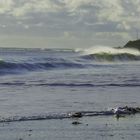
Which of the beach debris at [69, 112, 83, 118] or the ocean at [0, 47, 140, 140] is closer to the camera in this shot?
the ocean at [0, 47, 140, 140]

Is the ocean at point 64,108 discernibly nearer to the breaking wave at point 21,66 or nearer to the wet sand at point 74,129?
the wet sand at point 74,129

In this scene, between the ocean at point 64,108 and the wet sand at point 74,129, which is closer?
the wet sand at point 74,129

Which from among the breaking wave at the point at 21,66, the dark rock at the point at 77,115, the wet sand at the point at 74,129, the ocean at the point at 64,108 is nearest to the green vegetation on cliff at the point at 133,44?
the breaking wave at the point at 21,66

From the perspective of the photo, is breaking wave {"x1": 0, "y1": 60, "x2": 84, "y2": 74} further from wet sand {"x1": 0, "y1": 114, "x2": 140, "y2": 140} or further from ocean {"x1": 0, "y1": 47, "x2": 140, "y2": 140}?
wet sand {"x1": 0, "y1": 114, "x2": 140, "y2": 140}

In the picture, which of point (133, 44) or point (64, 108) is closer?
point (64, 108)

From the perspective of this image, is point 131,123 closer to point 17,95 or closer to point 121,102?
point 121,102

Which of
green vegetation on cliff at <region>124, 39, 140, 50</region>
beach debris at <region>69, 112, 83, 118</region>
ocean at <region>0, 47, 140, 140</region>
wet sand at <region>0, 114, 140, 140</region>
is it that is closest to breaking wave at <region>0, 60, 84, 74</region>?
ocean at <region>0, 47, 140, 140</region>

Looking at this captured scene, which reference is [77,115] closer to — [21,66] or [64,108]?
[64,108]

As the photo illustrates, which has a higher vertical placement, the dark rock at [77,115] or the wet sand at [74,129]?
the dark rock at [77,115]

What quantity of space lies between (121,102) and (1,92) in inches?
220

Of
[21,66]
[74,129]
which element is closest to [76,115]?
[74,129]

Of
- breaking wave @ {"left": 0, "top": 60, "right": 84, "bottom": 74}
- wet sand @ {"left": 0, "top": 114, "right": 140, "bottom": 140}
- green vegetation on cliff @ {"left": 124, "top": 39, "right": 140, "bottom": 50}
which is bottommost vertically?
wet sand @ {"left": 0, "top": 114, "right": 140, "bottom": 140}

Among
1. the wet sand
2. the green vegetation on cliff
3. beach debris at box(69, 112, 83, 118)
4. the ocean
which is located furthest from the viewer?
the green vegetation on cliff

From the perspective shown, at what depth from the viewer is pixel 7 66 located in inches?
1559
